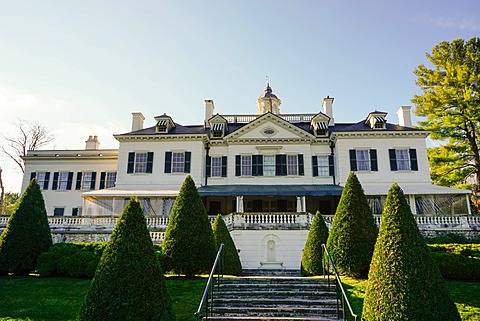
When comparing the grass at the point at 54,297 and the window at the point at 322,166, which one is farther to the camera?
the window at the point at 322,166

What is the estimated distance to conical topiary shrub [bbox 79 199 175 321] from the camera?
6285 millimetres

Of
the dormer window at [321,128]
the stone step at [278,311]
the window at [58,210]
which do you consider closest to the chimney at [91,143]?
the window at [58,210]

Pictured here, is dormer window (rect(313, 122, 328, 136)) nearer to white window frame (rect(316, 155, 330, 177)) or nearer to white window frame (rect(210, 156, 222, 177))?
white window frame (rect(316, 155, 330, 177))

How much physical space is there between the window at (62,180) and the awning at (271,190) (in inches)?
442

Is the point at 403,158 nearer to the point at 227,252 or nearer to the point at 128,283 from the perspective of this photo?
the point at 227,252

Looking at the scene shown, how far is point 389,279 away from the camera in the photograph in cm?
686

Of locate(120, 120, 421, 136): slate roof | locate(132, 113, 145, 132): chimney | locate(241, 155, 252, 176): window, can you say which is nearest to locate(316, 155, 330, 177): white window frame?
locate(120, 120, 421, 136): slate roof

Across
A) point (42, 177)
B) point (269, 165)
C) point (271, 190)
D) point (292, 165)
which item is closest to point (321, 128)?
point (292, 165)

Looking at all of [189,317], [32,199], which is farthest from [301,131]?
[189,317]

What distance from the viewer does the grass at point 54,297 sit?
882 centimetres

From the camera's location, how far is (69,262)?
503 inches

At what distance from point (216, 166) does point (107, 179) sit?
29.5 feet

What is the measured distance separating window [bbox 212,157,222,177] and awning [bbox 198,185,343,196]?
48.2 inches

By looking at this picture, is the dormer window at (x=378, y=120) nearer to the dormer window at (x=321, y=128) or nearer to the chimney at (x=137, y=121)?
the dormer window at (x=321, y=128)
